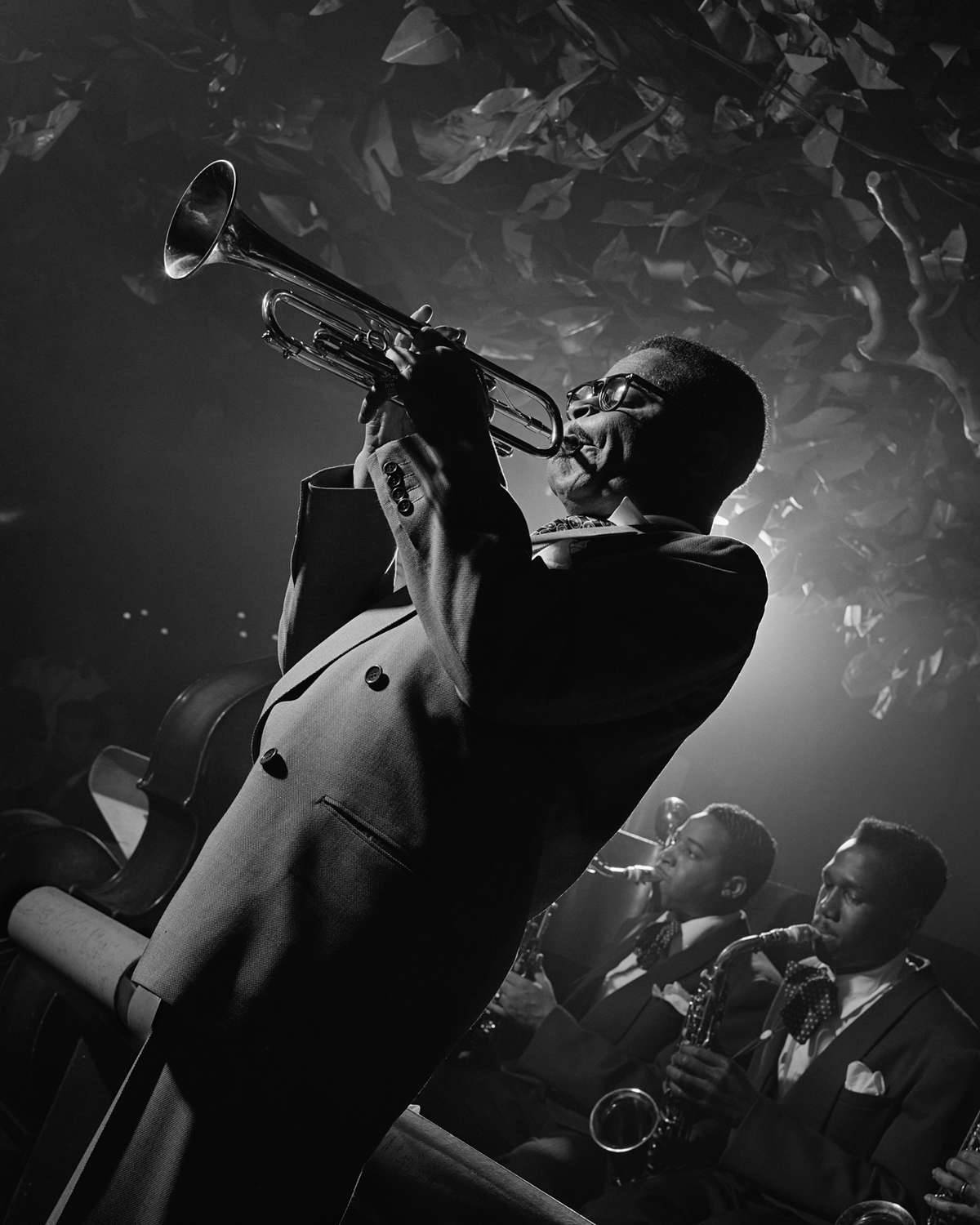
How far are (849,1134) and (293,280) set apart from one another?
3.23 metres

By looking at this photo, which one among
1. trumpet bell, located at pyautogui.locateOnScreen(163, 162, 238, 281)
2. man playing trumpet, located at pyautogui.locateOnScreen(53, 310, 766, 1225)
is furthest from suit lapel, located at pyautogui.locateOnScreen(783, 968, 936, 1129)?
trumpet bell, located at pyautogui.locateOnScreen(163, 162, 238, 281)

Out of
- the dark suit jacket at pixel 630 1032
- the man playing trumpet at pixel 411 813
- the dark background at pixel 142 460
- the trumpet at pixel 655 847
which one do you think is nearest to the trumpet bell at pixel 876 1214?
the dark suit jacket at pixel 630 1032

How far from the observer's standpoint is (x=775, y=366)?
402cm

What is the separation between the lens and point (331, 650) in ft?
4.91

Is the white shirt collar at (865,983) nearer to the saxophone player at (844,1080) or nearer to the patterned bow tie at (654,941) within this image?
the saxophone player at (844,1080)

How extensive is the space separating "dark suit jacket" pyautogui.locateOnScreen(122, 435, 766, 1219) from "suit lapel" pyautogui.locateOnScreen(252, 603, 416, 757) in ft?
0.10

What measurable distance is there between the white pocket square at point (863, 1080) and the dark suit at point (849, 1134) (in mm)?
16

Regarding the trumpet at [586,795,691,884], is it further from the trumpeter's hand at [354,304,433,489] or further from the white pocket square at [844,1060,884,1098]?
the trumpeter's hand at [354,304,433,489]

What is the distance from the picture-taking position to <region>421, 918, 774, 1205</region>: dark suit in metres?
3.64

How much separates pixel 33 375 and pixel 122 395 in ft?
1.32

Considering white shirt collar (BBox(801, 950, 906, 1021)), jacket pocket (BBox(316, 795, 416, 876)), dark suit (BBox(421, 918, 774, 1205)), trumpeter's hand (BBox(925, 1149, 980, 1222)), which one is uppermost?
jacket pocket (BBox(316, 795, 416, 876))

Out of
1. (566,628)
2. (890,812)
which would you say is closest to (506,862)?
(566,628)

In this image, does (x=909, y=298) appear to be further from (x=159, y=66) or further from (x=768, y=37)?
(x=159, y=66)

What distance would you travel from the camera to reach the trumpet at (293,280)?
5.64 feet
